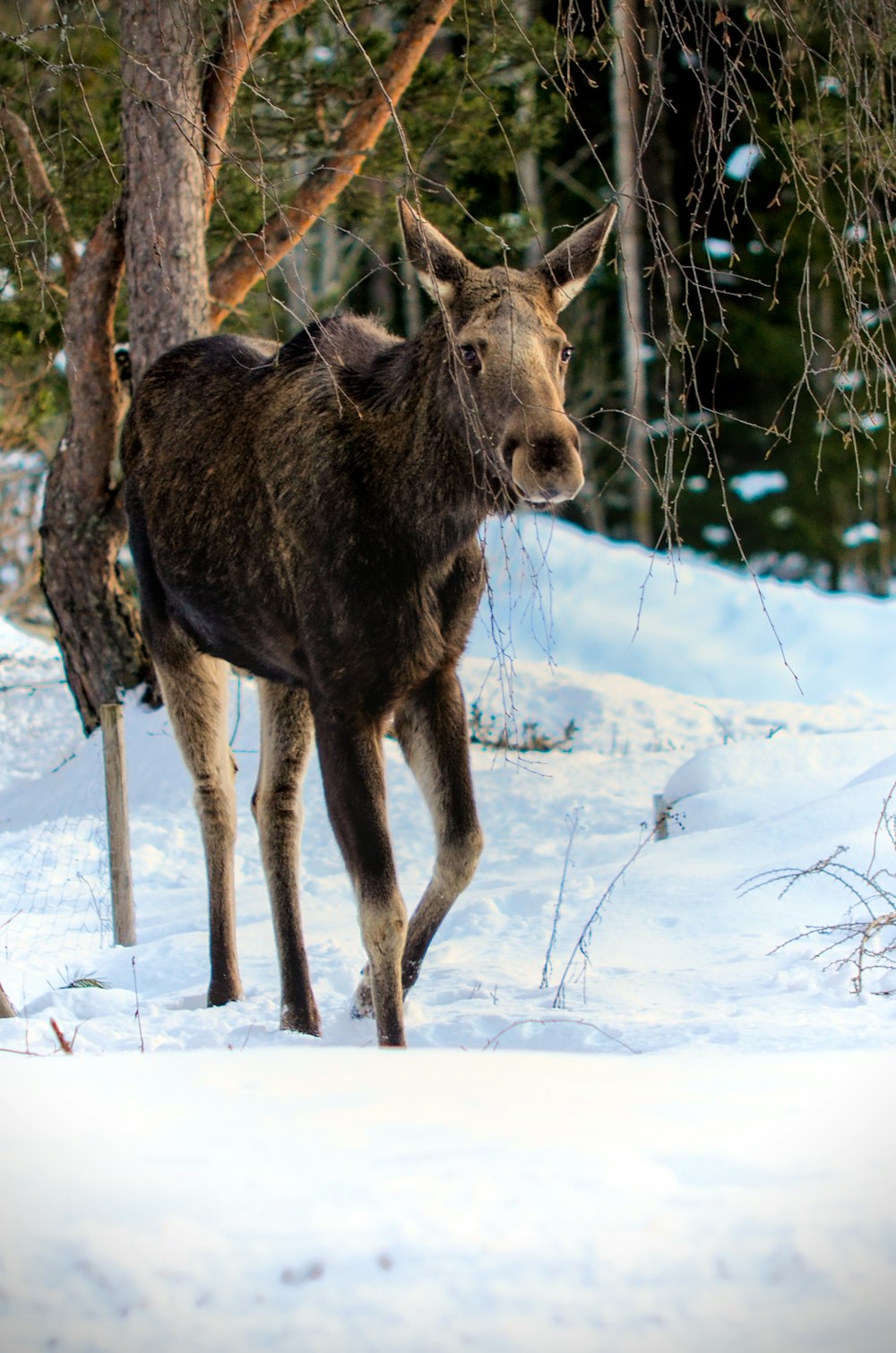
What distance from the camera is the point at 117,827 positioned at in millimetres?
6395

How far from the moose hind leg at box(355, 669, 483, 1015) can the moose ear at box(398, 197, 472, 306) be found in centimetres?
124

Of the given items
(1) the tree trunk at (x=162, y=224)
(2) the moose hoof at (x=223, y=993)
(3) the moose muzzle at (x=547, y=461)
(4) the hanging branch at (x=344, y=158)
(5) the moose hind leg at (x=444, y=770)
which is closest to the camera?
(3) the moose muzzle at (x=547, y=461)

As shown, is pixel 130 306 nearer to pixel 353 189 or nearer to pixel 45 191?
pixel 45 191

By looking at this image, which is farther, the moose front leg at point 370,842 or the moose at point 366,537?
the moose front leg at point 370,842

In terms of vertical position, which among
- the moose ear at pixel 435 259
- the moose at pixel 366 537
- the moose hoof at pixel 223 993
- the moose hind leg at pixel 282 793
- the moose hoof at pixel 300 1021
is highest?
the moose ear at pixel 435 259

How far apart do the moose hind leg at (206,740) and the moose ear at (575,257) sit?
6.84 ft

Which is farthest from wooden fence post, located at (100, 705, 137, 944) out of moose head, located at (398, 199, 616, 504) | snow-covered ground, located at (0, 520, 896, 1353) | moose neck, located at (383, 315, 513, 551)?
moose head, located at (398, 199, 616, 504)

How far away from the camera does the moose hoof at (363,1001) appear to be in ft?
15.9

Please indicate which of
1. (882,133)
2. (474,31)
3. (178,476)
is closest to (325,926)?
(178,476)

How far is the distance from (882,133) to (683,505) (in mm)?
16827

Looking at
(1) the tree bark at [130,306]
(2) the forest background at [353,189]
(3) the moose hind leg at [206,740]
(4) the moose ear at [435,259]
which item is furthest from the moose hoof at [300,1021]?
(1) the tree bark at [130,306]

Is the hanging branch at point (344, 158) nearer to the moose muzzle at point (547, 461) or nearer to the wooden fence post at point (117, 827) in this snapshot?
the wooden fence post at point (117, 827)

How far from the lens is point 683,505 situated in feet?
66.9

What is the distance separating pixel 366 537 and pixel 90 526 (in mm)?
5077
